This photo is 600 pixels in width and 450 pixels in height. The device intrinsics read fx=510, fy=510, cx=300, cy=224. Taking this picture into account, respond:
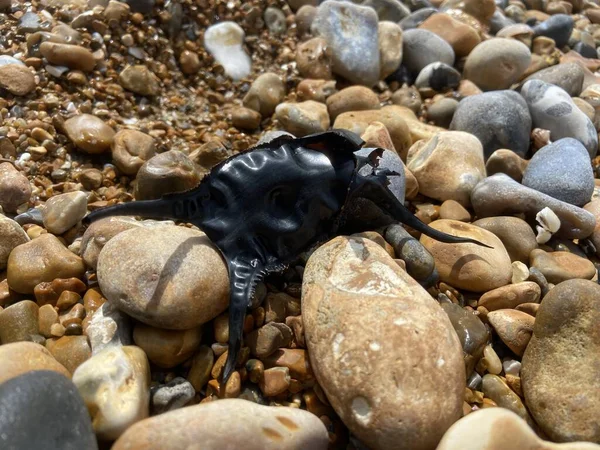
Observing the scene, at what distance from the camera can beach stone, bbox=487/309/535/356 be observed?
7.57ft

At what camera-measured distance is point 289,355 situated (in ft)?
7.03

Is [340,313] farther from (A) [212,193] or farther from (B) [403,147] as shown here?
(B) [403,147]

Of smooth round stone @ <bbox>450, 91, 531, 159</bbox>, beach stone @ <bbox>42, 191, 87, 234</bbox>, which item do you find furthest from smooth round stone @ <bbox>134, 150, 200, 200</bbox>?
smooth round stone @ <bbox>450, 91, 531, 159</bbox>

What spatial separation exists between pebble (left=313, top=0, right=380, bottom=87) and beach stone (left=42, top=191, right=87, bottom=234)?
2353 mm

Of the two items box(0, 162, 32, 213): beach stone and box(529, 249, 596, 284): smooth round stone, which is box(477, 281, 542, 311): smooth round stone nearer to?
box(529, 249, 596, 284): smooth round stone

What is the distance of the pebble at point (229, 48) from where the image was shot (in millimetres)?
4066

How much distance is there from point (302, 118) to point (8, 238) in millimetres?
1902

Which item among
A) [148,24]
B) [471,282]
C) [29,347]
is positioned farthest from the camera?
[148,24]

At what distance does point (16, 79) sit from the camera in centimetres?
321

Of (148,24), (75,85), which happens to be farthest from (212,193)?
(148,24)

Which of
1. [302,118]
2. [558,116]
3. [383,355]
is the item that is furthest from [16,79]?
[558,116]

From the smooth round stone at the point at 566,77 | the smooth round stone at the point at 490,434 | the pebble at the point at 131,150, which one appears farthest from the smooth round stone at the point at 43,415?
the smooth round stone at the point at 566,77

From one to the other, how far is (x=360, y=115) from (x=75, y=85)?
192 cm

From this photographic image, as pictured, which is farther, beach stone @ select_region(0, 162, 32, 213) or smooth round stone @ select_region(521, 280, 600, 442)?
beach stone @ select_region(0, 162, 32, 213)
